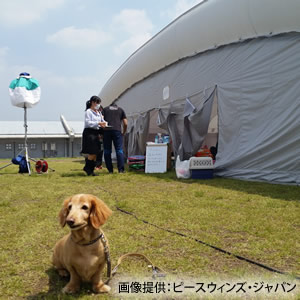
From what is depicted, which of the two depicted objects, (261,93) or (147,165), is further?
(147,165)

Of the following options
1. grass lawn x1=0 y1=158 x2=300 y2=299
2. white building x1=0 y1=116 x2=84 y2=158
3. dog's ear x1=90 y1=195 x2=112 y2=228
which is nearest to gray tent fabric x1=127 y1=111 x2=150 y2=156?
grass lawn x1=0 y1=158 x2=300 y2=299

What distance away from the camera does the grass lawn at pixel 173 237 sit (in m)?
1.49

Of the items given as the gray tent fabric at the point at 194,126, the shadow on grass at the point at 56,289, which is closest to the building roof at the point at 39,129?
the gray tent fabric at the point at 194,126

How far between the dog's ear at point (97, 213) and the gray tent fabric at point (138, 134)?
841cm

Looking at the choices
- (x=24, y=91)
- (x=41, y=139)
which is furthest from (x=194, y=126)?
(x=41, y=139)

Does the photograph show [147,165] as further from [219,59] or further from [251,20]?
[251,20]

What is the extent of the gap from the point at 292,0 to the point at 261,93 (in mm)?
1481

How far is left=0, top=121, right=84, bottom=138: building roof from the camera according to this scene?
2352 centimetres

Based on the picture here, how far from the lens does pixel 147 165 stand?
697 centimetres

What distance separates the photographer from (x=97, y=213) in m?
1.34

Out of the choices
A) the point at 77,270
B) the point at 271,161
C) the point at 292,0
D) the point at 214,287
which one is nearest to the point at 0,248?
the point at 77,270

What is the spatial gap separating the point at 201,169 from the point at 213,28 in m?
2.94

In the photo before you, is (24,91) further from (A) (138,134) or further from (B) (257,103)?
(B) (257,103)

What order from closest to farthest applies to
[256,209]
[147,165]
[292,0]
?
[256,209] → [292,0] → [147,165]
